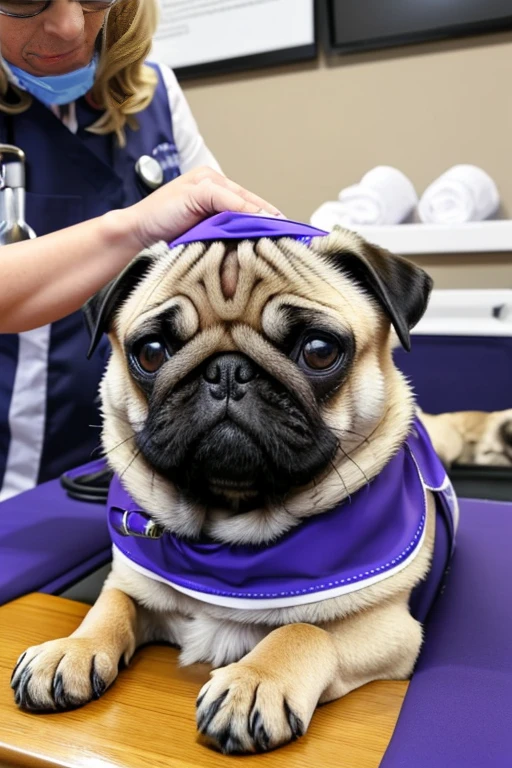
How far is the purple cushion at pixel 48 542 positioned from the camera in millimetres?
764

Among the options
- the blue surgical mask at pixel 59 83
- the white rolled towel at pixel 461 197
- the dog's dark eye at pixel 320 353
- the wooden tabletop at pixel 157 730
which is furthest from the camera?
the white rolled towel at pixel 461 197

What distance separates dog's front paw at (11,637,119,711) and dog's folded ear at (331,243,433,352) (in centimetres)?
39

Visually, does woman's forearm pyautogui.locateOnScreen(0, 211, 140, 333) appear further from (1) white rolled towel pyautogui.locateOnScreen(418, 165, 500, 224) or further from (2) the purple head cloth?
(1) white rolled towel pyautogui.locateOnScreen(418, 165, 500, 224)

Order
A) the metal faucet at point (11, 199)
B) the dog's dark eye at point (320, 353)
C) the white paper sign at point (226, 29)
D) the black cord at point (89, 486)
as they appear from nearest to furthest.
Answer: the dog's dark eye at point (320, 353) → the metal faucet at point (11, 199) → the black cord at point (89, 486) → the white paper sign at point (226, 29)

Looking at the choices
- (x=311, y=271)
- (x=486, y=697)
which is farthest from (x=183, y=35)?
(x=486, y=697)

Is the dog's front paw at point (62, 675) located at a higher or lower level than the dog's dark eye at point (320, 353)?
lower

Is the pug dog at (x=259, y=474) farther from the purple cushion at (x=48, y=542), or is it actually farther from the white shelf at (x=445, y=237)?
the white shelf at (x=445, y=237)

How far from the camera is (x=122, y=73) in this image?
773 millimetres

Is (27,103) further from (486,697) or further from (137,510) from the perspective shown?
(486,697)

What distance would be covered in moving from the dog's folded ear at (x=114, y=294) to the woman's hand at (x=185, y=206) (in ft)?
0.14

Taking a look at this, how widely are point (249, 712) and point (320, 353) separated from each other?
0.28m

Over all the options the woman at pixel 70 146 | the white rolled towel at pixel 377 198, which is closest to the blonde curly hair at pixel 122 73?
the woman at pixel 70 146

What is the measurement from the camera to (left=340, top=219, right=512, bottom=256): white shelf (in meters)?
1.53

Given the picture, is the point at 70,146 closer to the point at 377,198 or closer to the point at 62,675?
the point at 62,675
